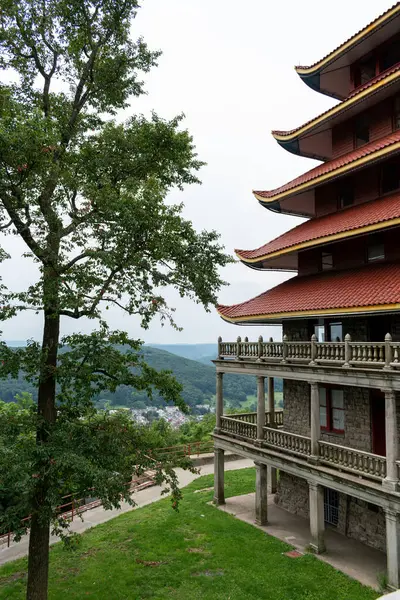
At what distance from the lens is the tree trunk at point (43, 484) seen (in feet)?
39.8

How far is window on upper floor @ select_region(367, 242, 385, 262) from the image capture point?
17266 mm

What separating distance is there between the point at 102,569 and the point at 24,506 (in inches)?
235

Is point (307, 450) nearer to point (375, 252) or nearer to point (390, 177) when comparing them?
point (375, 252)

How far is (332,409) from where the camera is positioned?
1811 centimetres

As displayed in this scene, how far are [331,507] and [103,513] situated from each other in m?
11.3

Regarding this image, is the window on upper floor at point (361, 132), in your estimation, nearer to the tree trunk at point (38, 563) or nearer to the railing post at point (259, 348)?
the railing post at point (259, 348)

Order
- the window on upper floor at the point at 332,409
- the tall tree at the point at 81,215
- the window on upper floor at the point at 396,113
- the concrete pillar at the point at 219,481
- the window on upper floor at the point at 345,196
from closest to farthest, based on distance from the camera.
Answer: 1. the tall tree at the point at 81,215
2. the window on upper floor at the point at 332,409
3. the window on upper floor at the point at 396,113
4. the window on upper floor at the point at 345,196
5. the concrete pillar at the point at 219,481

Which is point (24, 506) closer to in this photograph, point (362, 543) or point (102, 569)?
point (102, 569)

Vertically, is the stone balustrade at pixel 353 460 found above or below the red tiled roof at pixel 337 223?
below

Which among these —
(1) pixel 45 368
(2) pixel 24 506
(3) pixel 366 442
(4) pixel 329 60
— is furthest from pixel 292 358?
(4) pixel 329 60

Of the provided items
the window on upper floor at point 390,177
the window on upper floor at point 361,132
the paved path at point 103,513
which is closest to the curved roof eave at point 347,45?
the window on upper floor at point 361,132

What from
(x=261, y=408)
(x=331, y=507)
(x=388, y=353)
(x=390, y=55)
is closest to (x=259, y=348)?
(x=261, y=408)

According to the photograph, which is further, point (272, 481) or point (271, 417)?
point (272, 481)

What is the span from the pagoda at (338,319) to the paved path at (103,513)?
16.4 ft
